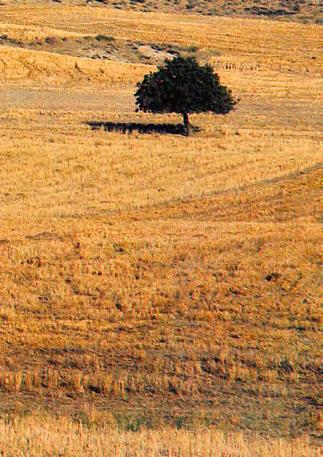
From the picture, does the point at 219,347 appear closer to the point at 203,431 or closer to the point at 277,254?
the point at 203,431

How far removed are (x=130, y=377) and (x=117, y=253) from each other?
7475mm

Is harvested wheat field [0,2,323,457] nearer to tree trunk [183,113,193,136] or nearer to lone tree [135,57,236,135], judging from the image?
tree trunk [183,113,193,136]

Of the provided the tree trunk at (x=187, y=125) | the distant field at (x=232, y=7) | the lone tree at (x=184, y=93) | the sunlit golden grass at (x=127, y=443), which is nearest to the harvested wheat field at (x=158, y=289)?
the sunlit golden grass at (x=127, y=443)

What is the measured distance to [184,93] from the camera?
45781mm

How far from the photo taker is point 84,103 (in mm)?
58750

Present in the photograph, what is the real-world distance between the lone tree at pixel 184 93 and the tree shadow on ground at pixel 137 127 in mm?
802

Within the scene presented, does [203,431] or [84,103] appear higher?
[203,431]

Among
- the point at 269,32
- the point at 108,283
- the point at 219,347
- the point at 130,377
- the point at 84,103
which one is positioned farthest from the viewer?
the point at 269,32

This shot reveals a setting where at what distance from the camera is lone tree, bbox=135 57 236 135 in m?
46.1

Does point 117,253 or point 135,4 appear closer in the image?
point 117,253

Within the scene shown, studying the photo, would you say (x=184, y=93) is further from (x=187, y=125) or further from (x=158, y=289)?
(x=158, y=289)

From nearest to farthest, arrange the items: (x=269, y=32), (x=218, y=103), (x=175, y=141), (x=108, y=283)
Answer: (x=108, y=283) → (x=175, y=141) → (x=218, y=103) → (x=269, y=32)

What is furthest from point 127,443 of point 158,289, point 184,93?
point 184,93

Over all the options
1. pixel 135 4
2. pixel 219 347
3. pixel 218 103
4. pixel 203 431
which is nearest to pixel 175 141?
pixel 218 103
